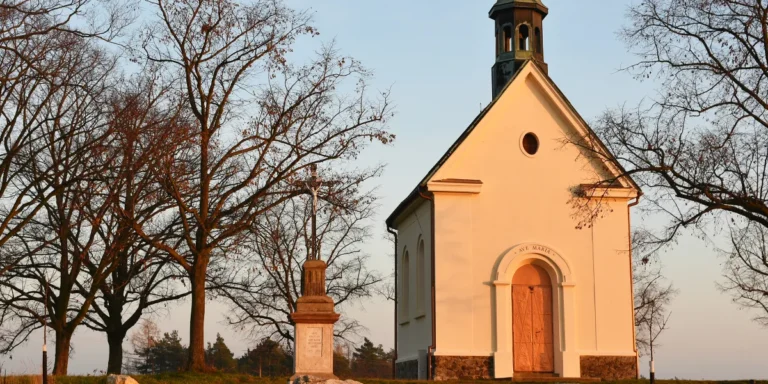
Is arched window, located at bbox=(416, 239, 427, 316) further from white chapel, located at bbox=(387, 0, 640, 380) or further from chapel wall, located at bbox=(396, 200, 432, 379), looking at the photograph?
white chapel, located at bbox=(387, 0, 640, 380)

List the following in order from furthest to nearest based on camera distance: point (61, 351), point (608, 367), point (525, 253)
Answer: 1. point (61, 351)
2. point (525, 253)
3. point (608, 367)

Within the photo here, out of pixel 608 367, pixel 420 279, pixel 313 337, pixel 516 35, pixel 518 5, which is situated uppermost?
pixel 518 5

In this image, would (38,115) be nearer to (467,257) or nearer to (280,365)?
(467,257)

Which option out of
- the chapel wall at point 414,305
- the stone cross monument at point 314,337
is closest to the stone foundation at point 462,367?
the chapel wall at point 414,305

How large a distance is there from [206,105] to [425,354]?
868 cm

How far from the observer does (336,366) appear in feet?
146

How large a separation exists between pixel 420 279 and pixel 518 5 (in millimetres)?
8664

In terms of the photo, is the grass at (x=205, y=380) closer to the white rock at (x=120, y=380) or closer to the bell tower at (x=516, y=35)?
the white rock at (x=120, y=380)

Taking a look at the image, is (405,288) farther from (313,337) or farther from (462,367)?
(313,337)

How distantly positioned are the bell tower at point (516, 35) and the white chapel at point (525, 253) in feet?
7.32

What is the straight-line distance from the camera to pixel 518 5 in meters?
28.4

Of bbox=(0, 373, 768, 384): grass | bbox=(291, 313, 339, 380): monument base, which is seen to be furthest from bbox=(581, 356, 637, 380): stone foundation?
bbox=(291, 313, 339, 380): monument base

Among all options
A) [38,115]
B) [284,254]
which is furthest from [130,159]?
[284,254]

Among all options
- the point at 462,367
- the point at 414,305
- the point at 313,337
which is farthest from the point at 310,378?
the point at 414,305
